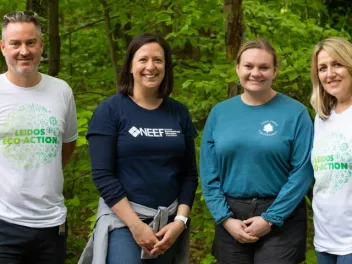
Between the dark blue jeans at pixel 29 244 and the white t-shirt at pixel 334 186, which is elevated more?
the white t-shirt at pixel 334 186

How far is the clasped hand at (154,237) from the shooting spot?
3.02 meters

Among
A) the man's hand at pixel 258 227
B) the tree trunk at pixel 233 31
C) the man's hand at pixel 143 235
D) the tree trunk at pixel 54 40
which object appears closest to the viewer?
the man's hand at pixel 143 235

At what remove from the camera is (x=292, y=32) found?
6152 mm

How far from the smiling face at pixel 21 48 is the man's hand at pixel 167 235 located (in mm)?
1151

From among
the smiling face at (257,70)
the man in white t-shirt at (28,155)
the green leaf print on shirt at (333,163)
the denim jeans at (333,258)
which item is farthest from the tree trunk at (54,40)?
the denim jeans at (333,258)

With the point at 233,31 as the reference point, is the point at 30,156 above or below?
below

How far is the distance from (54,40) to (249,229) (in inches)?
141

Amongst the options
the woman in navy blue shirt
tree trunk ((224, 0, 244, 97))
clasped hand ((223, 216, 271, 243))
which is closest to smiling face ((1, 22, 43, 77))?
the woman in navy blue shirt

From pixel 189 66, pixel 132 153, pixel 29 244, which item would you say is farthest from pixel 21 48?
pixel 189 66

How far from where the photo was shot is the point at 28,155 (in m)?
2.92

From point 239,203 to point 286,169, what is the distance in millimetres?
347

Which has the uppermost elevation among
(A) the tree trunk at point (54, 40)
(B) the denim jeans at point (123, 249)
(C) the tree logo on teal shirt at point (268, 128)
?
(A) the tree trunk at point (54, 40)

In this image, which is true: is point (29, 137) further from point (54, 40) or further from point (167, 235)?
point (54, 40)

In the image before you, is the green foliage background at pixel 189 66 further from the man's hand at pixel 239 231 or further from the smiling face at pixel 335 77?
the smiling face at pixel 335 77
